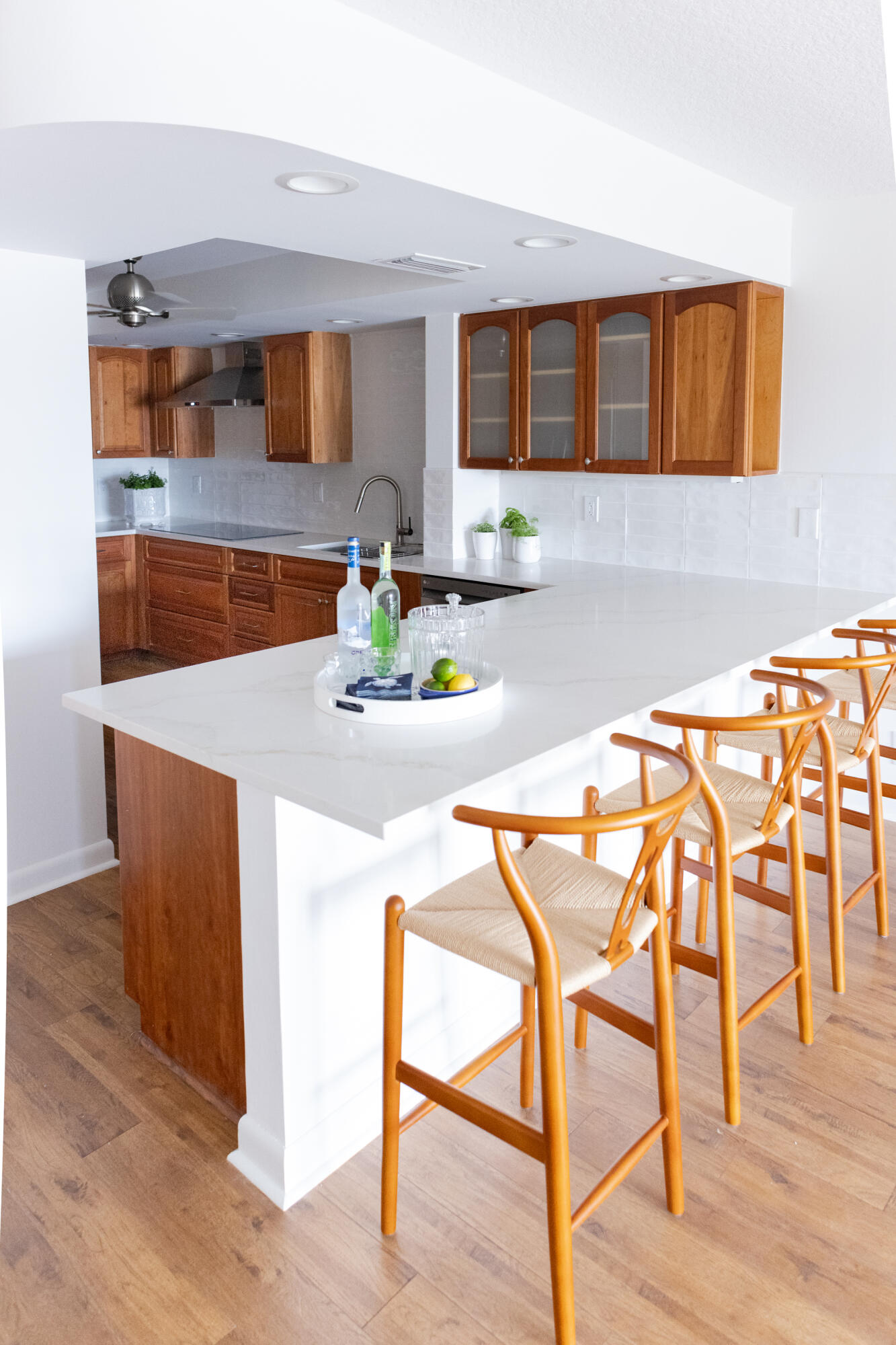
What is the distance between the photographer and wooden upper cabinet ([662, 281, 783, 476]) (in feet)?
12.4

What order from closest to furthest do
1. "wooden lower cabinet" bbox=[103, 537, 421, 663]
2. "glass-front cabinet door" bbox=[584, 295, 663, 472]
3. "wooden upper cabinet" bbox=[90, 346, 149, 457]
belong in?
"glass-front cabinet door" bbox=[584, 295, 663, 472] < "wooden lower cabinet" bbox=[103, 537, 421, 663] < "wooden upper cabinet" bbox=[90, 346, 149, 457]

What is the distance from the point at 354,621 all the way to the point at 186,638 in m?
4.22

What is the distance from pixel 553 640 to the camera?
300 cm

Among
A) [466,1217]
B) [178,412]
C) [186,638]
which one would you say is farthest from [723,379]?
[178,412]

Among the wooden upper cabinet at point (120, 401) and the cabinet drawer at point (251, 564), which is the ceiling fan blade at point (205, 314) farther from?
the wooden upper cabinet at point (120, 401)

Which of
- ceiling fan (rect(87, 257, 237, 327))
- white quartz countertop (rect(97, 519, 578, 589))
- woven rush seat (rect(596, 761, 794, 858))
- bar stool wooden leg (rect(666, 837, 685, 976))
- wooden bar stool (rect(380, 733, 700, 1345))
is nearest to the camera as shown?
wooden bar stool (rect(380, 733, 700, 1345))

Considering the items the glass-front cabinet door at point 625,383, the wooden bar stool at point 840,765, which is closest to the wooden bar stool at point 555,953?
the wooden bar stool at point 840,765

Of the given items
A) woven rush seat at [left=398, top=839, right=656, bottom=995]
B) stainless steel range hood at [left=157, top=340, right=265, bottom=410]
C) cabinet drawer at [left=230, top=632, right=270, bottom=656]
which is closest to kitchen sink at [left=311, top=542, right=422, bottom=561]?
cabinet drawer at [left=230, top=632, right=270, bottom=656]

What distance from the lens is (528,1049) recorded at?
7.23 ft

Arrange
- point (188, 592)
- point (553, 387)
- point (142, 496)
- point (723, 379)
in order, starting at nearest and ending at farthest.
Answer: point (723, 379)
point (553, 387)
point (188, 592)
point (142, 496)

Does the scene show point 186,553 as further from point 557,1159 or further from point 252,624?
point 557,1159

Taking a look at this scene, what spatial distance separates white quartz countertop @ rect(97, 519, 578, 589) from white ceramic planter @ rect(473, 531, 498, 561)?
35 millimetres

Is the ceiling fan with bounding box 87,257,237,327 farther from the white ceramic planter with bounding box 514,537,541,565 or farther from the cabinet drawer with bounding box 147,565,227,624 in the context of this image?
the cabinet drawer with bounding box 147,565,227,624

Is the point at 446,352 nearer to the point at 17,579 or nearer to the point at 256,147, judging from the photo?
the point at 17,579
